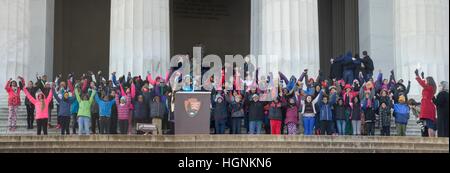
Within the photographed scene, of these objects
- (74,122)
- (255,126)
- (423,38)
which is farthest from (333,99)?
(423,38)

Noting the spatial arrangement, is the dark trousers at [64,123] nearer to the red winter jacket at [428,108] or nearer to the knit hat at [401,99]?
the knit hat at [401,99]

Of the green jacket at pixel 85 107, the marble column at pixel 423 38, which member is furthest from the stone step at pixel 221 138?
the marble column at pixel 423 38

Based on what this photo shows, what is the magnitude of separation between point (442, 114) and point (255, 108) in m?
5.44

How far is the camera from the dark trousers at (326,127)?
2170cm

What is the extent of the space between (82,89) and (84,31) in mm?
21000

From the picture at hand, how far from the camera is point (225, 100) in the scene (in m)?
22.3

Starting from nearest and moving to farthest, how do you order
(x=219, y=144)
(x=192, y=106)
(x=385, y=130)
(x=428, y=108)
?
(x=219, y=144), (x=192, y=106), (x=428, y=108), (x=385, y=130)

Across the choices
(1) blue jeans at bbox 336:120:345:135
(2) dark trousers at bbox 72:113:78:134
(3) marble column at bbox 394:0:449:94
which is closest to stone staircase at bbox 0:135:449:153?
(1) blue jeans at bbox 336:120:345:135

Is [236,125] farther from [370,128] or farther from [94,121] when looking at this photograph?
[94,121]

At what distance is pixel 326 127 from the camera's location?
2175cm

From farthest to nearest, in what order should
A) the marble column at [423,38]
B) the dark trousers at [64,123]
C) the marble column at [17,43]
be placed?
the marble column at [423,38], the marble column at [17,43], the dark trousers at [64,123]
